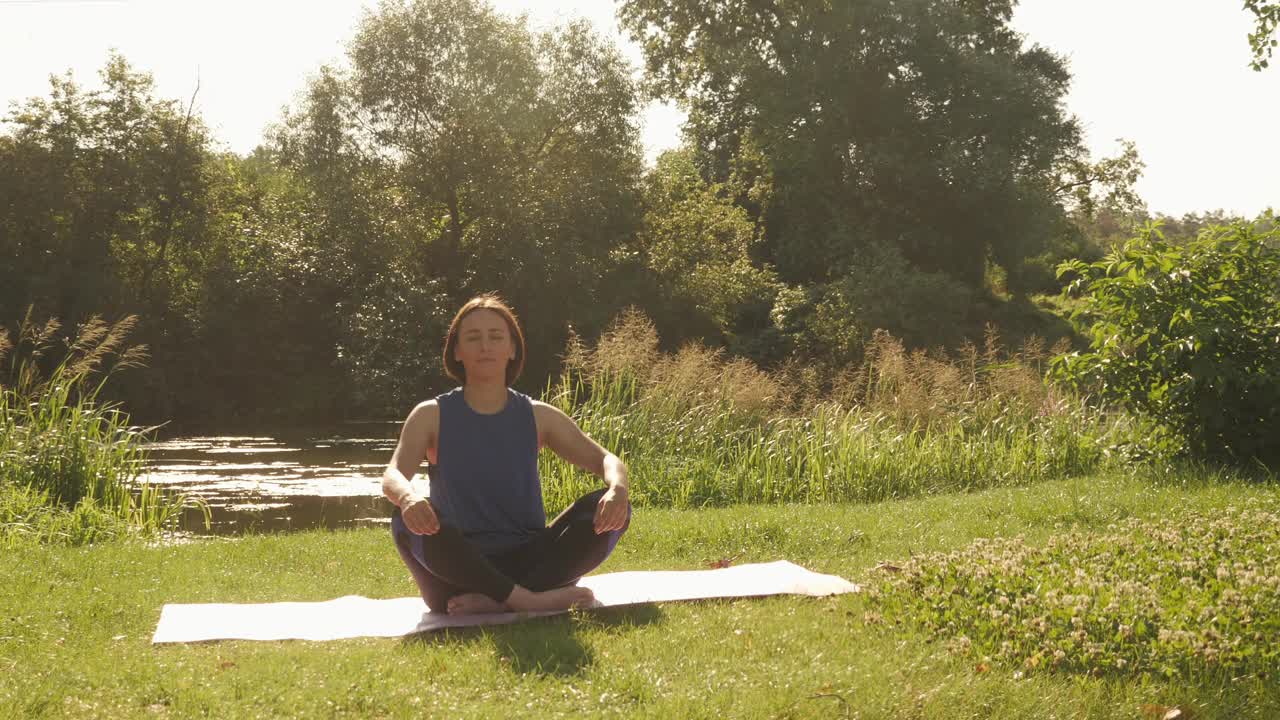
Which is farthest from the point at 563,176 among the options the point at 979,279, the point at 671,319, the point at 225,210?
the point at 979,279

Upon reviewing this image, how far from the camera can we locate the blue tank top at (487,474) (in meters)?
5.16

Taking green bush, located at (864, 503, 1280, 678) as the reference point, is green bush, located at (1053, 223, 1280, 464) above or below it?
above

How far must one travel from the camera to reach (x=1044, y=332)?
32.5 metres

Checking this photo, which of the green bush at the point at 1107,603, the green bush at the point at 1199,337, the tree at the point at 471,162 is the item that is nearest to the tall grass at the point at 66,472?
the green bush at the point at 1107,603

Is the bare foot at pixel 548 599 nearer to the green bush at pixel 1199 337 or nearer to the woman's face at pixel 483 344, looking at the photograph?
the woman's face at pixel 483 344

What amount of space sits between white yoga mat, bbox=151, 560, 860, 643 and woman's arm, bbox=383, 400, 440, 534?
0.58m

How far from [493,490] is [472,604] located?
518mm

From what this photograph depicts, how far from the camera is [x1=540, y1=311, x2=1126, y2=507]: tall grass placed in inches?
422

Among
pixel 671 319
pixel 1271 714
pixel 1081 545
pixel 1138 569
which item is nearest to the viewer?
pixel 1271 714

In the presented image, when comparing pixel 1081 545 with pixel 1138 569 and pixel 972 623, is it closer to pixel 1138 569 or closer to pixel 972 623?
pixel 1138 569

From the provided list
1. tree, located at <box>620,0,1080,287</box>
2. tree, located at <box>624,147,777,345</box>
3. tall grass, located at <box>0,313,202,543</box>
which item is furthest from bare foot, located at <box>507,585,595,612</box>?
tree, located at <box>620,0,1080,287</box>

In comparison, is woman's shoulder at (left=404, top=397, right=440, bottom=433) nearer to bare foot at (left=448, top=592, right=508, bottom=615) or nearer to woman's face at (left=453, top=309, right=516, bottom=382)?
woman's face at (left=453, top=309, right=516, bottom=382)

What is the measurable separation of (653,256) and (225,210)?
402 inches

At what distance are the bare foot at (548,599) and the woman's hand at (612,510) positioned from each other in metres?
0.51
